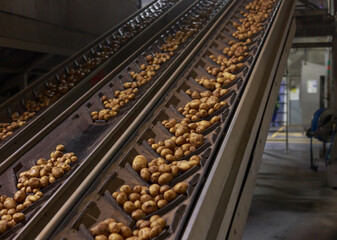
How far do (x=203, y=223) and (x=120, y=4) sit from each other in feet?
26.9

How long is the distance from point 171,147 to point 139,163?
32 centimetres

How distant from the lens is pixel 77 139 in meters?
3.90

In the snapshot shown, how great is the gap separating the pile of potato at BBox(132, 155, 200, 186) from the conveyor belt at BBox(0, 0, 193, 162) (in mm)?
1462

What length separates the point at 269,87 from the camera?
3484 mm

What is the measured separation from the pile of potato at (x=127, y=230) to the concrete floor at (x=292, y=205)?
90.2 inches

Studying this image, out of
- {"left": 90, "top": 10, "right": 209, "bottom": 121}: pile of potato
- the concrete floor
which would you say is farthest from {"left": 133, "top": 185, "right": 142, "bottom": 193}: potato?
the concrete floor

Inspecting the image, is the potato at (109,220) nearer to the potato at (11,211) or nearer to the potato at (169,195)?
the potato at (169,195)

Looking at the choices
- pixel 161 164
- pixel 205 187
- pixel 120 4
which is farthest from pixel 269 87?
pixel 120 4

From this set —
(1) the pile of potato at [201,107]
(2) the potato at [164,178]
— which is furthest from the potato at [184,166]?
(1) the pile of potato at [201,107]

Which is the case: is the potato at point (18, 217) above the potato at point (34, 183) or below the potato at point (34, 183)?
below

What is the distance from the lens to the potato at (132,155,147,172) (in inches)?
101

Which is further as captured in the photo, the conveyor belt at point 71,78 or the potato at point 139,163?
the conveyor belt at point 71,78

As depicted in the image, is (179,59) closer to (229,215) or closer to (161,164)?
(161,164)

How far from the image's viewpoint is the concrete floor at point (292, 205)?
420 cm
